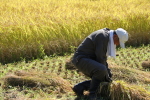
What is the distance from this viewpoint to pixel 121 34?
12.4 feet

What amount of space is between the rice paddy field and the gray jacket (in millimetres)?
498

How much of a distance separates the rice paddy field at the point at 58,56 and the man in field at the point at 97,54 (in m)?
0.24

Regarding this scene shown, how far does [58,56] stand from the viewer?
673cm

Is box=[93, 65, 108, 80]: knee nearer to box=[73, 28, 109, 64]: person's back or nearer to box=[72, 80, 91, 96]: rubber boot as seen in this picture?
box=[73, 28, 109, 64]: person's back

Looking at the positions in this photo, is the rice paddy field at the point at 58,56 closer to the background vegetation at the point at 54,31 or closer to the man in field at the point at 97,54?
the background vegetation at the point at 54,31

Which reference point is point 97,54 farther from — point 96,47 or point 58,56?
point 58,56

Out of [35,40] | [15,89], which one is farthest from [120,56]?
[15,89]

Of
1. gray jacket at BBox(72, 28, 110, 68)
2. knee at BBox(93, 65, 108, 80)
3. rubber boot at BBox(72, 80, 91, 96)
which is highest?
gray jacket at BBox(72, 28, 110, 68)

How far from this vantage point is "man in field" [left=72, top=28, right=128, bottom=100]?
3816 mm

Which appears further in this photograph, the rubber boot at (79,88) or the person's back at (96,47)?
the rubber boot at (79,88)

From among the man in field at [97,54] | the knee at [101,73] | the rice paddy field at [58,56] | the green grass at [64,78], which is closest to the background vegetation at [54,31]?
the rice paddy field at [58,56]

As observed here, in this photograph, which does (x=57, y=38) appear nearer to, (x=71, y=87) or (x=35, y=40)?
(x=35, y=40)

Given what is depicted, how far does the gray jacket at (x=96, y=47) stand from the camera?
12.5 ft

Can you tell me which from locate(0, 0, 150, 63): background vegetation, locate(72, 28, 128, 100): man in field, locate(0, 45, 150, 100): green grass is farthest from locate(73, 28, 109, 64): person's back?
locate(0, 0, 150, 63): background vegetation
